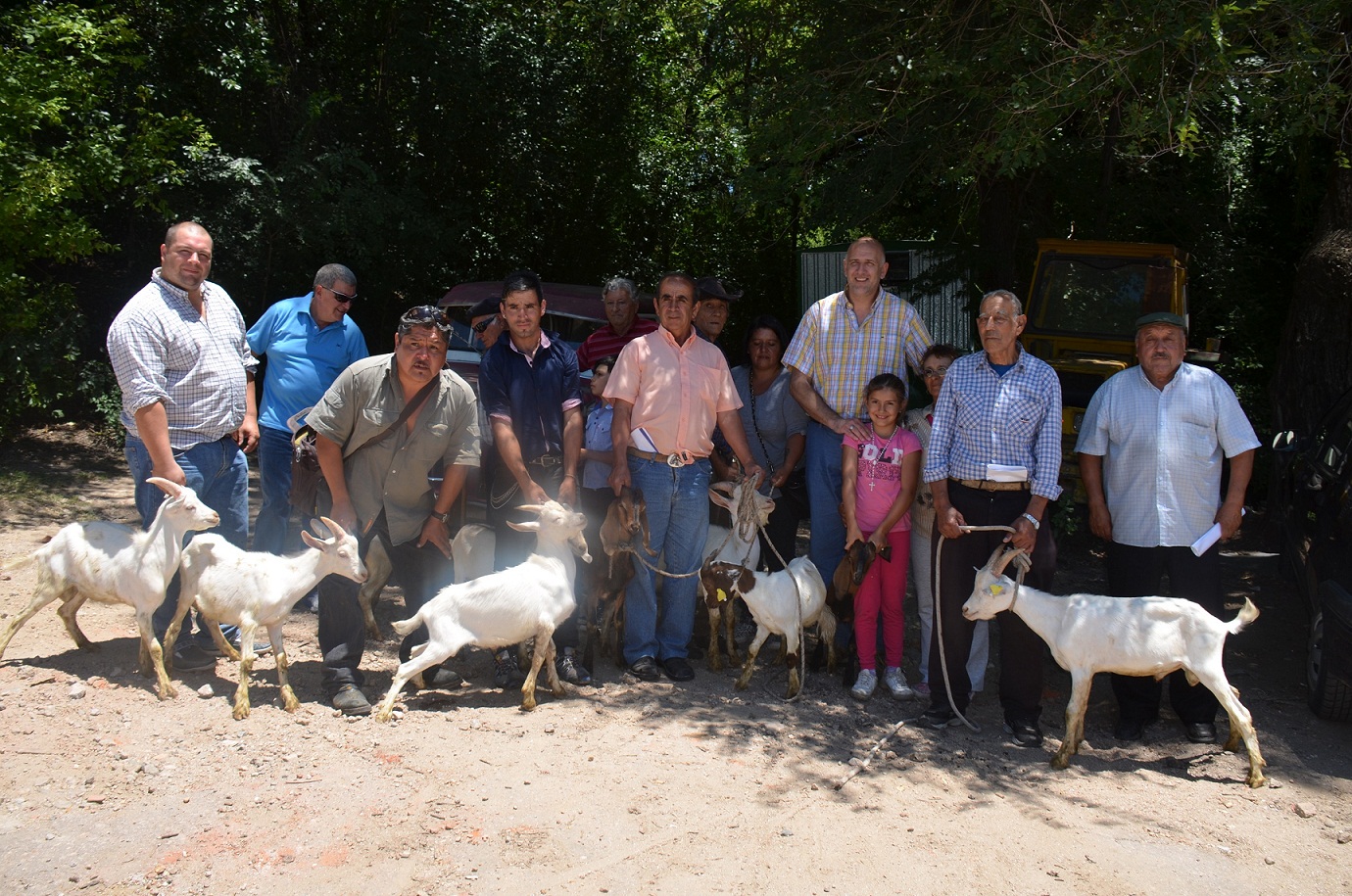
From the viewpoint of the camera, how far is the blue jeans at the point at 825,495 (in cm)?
539

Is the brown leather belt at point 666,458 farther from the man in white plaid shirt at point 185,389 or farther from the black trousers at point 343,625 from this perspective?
the man in white plaid shirt at point 185,389

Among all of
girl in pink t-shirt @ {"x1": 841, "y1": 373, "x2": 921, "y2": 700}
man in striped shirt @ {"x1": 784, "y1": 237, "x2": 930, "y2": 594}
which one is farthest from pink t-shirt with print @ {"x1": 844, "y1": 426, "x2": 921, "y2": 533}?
man in striped shirt @ {"x1": 784, "y1": 237, "x2": 930, "y2": 594}

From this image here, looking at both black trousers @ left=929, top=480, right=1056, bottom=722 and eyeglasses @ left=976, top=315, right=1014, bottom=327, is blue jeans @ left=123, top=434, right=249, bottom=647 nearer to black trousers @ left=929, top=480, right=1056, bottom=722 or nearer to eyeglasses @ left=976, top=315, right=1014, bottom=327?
black trousers @ left=929, top=480, right=1056, bottom=722

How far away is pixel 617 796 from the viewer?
4.05 meters

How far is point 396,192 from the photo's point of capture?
13.0 metres

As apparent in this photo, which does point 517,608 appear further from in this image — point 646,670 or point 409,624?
point 646,670

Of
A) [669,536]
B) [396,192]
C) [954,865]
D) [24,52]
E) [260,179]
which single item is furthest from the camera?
[396,192]

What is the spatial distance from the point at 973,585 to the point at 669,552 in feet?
4.96

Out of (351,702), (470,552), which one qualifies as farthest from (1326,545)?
(351,702)

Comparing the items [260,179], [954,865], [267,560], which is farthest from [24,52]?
[954,865]

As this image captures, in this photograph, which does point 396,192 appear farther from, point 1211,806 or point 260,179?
point 1211,806

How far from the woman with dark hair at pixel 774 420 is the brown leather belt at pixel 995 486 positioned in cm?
123

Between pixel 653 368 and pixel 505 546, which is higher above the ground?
pixel 653 368

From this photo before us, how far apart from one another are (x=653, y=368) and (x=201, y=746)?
8.50ft
